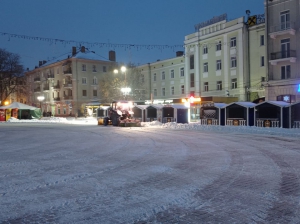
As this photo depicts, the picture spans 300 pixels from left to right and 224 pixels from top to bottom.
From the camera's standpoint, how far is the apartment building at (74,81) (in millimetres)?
A: 65500

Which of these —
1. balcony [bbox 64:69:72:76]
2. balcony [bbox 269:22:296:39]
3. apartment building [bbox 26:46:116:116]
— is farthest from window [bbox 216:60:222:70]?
balcony [bbox 64:69:72:76]

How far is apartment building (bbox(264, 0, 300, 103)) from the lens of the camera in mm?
29188

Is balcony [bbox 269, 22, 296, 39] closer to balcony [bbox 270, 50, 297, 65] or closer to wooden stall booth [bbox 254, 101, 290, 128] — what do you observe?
balcony [bbox 270, 50, 297, 65]

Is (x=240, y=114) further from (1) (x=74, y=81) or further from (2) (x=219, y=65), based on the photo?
(1) (x=74, y=81)

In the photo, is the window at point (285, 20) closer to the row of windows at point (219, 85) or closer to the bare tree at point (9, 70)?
the row of windows at point (219, 85)

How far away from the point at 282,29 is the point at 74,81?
45.7 meters

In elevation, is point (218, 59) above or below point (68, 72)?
below

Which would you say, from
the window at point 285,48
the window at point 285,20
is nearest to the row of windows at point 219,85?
the window at point 285,48

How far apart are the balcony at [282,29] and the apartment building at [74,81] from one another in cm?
3815

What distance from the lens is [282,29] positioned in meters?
30.0

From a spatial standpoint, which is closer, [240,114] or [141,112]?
[240,114]

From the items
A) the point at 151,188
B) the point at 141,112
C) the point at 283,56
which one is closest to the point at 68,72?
the point at 141,112

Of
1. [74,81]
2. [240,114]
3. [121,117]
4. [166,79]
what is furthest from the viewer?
[74,81]

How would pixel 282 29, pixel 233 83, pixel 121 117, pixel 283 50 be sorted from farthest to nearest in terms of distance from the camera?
pixel 233 83 → pixel 283 50 → pixel 121 117 → pixel 282 29
